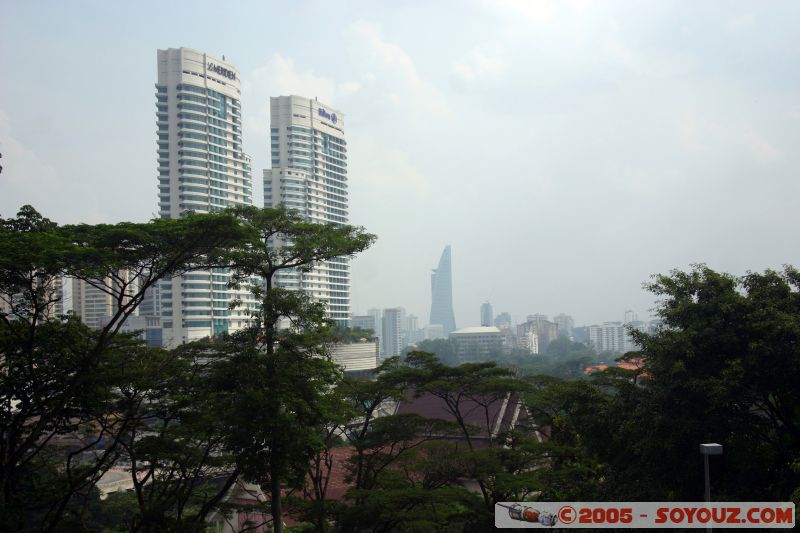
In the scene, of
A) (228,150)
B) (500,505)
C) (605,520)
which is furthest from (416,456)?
(228,150)

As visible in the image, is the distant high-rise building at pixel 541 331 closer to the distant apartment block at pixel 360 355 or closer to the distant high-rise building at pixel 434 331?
the distant high-rise building at pixel 434 331

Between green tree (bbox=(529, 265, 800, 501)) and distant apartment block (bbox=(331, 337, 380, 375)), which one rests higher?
green tree (bbox=(529, 265, 800, 501))

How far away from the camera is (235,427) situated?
988 centimetres

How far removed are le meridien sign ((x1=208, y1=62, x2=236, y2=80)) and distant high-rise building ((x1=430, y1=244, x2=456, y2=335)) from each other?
12770 centimetres

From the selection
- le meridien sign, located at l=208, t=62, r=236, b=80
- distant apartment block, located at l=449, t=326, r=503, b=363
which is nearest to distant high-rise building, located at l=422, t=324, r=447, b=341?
distant apartment block, located at l=449, t=326, r=503, b=363

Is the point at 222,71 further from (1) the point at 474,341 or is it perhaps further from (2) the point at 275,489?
(1) the point at 474,341

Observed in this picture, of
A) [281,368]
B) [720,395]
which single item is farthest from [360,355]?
[720,395]

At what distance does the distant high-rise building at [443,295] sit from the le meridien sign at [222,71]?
128 meters

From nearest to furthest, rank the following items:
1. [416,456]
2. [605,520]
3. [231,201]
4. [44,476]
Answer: [605,520] < [416,456] < [44,476] < [231,201]

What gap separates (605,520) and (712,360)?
9.75 ft

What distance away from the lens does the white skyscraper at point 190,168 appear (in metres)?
51.5

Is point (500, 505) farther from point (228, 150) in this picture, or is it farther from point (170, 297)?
point (228, 150)

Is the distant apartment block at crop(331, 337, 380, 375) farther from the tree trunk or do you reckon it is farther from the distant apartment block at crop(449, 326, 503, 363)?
the tree trunk

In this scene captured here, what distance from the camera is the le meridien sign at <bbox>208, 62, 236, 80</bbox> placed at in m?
54.9
